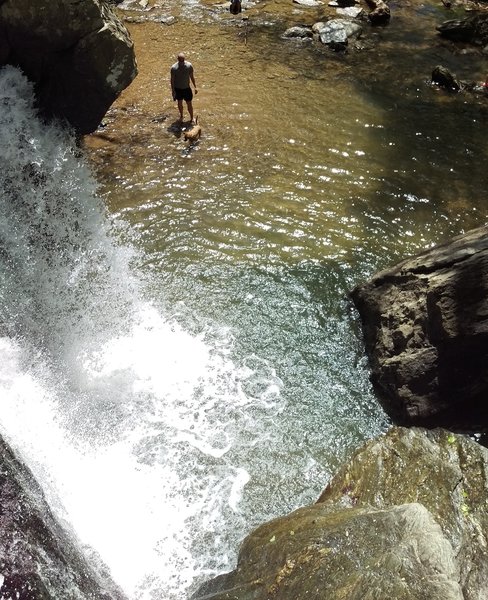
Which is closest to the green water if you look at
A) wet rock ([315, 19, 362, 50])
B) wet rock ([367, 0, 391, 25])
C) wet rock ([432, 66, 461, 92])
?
wet rock ([432, 66, 461, 92])

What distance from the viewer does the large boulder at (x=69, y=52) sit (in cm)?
862

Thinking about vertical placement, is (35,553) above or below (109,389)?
above

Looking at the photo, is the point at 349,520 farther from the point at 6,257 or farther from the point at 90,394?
the point at 6,257

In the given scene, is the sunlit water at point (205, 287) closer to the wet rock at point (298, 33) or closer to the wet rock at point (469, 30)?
the wet rock at point (298, 33)

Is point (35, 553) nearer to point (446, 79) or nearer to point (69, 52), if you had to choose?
point (69, 52)

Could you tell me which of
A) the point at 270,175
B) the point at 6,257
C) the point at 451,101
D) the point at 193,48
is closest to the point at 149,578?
the point at 6,257

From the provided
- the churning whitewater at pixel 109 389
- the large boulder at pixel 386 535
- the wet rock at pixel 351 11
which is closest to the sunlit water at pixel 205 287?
the churning whitewater at pixel 109 389

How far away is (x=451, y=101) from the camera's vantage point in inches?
547

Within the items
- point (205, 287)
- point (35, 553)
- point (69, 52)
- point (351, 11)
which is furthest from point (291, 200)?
point (351, 11)

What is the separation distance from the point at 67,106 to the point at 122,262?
369 centimetres

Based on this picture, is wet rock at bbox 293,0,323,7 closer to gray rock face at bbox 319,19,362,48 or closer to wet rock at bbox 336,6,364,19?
wet rock at bbox 336,6,364,19

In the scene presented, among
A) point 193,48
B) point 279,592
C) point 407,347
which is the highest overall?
point 193,48

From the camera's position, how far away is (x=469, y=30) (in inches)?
663

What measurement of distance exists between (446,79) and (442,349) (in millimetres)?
10498
